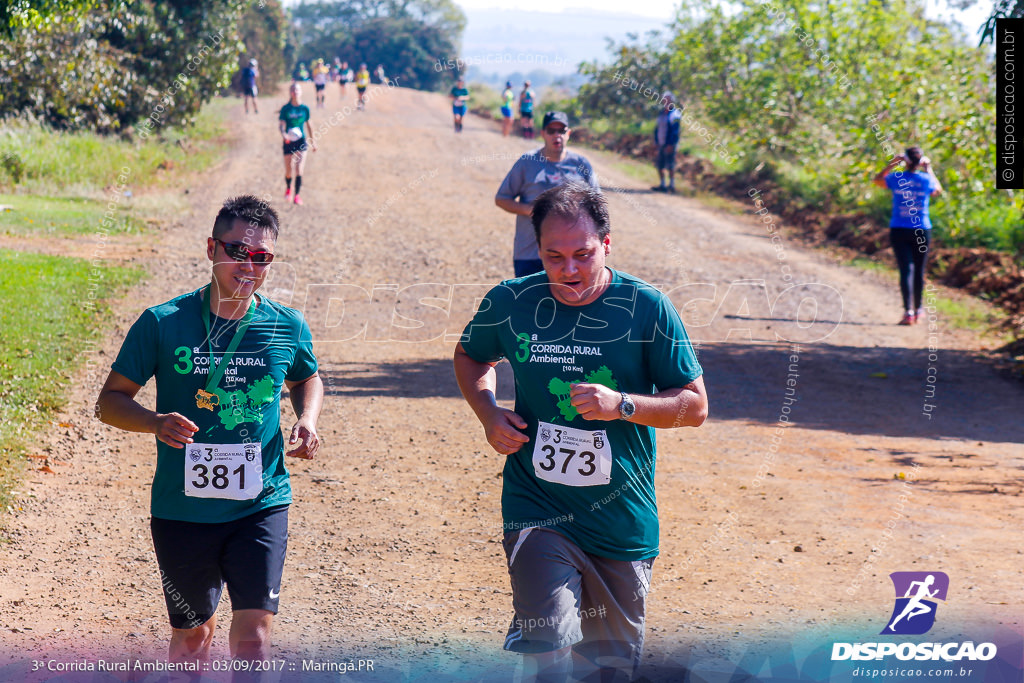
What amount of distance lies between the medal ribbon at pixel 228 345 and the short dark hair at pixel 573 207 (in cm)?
105

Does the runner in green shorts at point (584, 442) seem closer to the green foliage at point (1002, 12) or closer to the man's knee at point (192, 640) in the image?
the man's knee at point (192, 640)

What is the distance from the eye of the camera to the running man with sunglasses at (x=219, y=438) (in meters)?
3.68

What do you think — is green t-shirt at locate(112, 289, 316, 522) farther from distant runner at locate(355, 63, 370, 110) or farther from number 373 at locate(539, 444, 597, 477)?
distant runner at locate(355, 63, 370, 110)

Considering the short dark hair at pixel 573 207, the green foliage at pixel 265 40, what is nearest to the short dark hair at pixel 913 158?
the short dark hair at pixel 573 207

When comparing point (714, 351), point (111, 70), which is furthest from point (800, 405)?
point (111, 70)

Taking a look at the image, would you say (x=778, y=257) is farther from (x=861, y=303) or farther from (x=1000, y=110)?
(x=1000, y=110)

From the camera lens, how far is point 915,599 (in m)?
5.52

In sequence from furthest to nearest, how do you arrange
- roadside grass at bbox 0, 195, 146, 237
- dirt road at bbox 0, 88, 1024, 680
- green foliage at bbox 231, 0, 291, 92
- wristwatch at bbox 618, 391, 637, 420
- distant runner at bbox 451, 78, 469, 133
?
1. green foliage at bbox 231, 0, 291, 92
2. distant runner at bbox 451, 78, 469, 133
3. roadside grass at bbox 0, 195, 146, 237
4. dirt road at bbox 0, 88, 1024, 680
5. wristwatch at bbox 618, 391, 637, 420

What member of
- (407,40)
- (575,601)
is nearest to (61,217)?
(575,601)

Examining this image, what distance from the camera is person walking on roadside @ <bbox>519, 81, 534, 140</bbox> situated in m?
24.9

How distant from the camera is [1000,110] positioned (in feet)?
36.6

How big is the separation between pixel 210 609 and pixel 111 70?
22147 mm

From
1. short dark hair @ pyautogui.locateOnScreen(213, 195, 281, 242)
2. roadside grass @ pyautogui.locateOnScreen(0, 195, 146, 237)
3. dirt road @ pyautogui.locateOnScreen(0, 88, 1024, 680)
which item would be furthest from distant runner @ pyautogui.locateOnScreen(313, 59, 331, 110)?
short dark hair @ pyautogui.locateOnScreen(213, 195, 281, 242)

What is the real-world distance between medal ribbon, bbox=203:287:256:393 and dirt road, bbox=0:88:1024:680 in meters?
1.60
